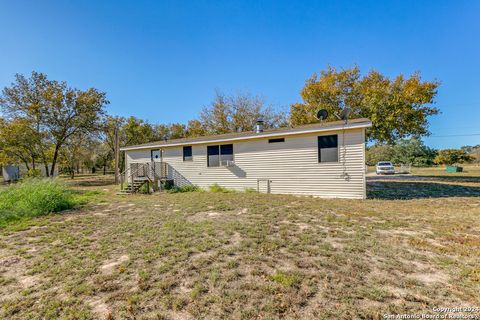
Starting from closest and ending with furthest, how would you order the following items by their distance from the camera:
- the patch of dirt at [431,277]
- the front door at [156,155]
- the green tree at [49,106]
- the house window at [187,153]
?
the patch of dirt at [431,277] < the house window at [187,153] < the front door at [156,155] < the green tree at [49,106]

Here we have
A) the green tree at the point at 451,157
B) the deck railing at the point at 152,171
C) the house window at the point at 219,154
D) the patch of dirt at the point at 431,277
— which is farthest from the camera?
the green tree at the point at 451,157

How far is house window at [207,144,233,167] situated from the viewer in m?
10.3

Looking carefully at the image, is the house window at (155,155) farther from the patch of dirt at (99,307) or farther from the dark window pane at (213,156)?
the patch of dirt at (99,307)

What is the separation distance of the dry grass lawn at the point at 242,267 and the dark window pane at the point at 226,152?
5246 mm

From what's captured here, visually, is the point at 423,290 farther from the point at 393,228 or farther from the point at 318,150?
the point at 318,150

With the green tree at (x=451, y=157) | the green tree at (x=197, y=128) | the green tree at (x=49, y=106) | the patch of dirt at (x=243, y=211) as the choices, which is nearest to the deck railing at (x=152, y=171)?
the patch of dirt at (x=243, y=211)

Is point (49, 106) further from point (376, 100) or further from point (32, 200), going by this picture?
point (376, 100)

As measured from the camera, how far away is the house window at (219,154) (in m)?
10.3

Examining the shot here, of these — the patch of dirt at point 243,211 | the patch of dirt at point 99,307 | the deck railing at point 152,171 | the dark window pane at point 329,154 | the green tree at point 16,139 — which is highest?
the green tree at point 16,139

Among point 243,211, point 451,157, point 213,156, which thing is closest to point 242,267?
point 243,211

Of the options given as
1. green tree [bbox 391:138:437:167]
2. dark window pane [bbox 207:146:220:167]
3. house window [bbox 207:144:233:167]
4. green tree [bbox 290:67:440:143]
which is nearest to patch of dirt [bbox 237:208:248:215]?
house window [bbox 207:144:233:167]

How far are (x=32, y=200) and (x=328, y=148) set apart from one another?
10.2m

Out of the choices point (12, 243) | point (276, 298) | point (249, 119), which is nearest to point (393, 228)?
point (276, 298)

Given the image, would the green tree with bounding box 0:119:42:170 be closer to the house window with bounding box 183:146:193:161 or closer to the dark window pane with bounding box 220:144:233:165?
the house window with bounding box 183:146:193:161
